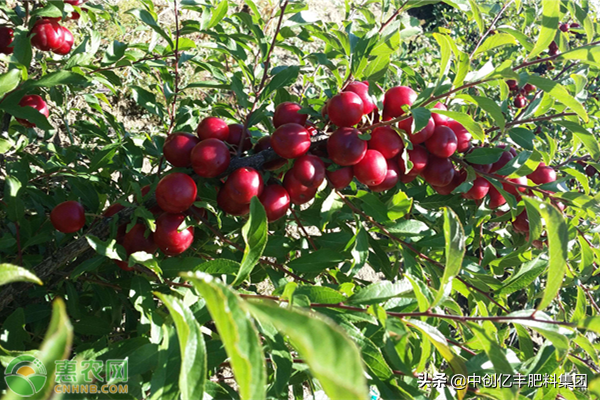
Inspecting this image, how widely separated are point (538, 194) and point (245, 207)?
0.83 m

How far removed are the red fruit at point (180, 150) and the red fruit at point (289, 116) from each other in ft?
0.71

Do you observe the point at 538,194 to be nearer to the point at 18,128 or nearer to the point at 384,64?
the point at 384,64

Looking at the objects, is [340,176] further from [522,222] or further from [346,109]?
[522,222]

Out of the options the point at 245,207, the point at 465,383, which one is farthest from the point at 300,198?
the point at 465,383

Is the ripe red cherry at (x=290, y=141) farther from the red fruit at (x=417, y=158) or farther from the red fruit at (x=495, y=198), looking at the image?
the red fruit at (x=495, y=198)

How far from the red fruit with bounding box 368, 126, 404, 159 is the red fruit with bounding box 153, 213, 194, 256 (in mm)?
498

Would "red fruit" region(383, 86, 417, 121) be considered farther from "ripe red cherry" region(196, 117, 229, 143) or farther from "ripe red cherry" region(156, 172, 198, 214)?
"ripe red cherry" region(156, 172, 198, 214)

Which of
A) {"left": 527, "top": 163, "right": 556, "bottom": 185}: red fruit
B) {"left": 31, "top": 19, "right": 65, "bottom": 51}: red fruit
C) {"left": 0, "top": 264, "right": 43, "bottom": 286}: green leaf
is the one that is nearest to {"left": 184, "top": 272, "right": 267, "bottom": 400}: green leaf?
{"left": 0, "top": 264, "right": 43, "bottom": 286}: green leaf

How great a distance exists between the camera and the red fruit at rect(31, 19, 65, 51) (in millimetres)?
1358

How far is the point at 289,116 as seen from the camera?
104 centimetres

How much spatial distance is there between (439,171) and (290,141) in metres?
0.43

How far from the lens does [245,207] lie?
0.96m

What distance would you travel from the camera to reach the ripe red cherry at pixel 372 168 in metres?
0.99

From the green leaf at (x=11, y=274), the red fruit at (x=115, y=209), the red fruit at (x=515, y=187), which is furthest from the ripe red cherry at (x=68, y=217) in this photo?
the red fruit at (x=515, y=187)
